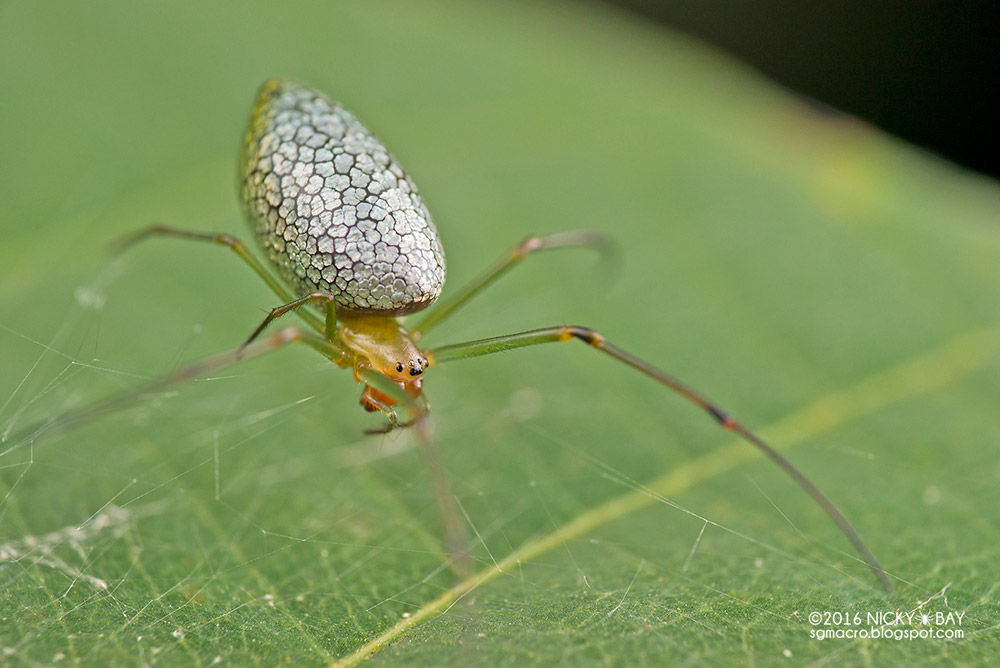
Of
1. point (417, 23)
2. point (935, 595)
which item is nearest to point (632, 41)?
Result: point (417, 23)

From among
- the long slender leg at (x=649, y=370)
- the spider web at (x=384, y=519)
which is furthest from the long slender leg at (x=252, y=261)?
the long slender leg at (x=649, y=370)

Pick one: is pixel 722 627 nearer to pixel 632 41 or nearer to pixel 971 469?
pixel 971 469

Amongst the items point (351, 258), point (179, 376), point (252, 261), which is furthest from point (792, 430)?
point (179, 376)

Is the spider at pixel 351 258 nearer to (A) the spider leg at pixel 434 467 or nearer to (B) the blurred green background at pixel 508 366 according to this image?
(A) the spider leg at pixel 434 467

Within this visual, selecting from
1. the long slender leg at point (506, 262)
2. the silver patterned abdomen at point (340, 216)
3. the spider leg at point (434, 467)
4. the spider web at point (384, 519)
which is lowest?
the spider web at point (384, 519)

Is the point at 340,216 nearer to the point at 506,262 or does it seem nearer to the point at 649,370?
the point at 506,262
